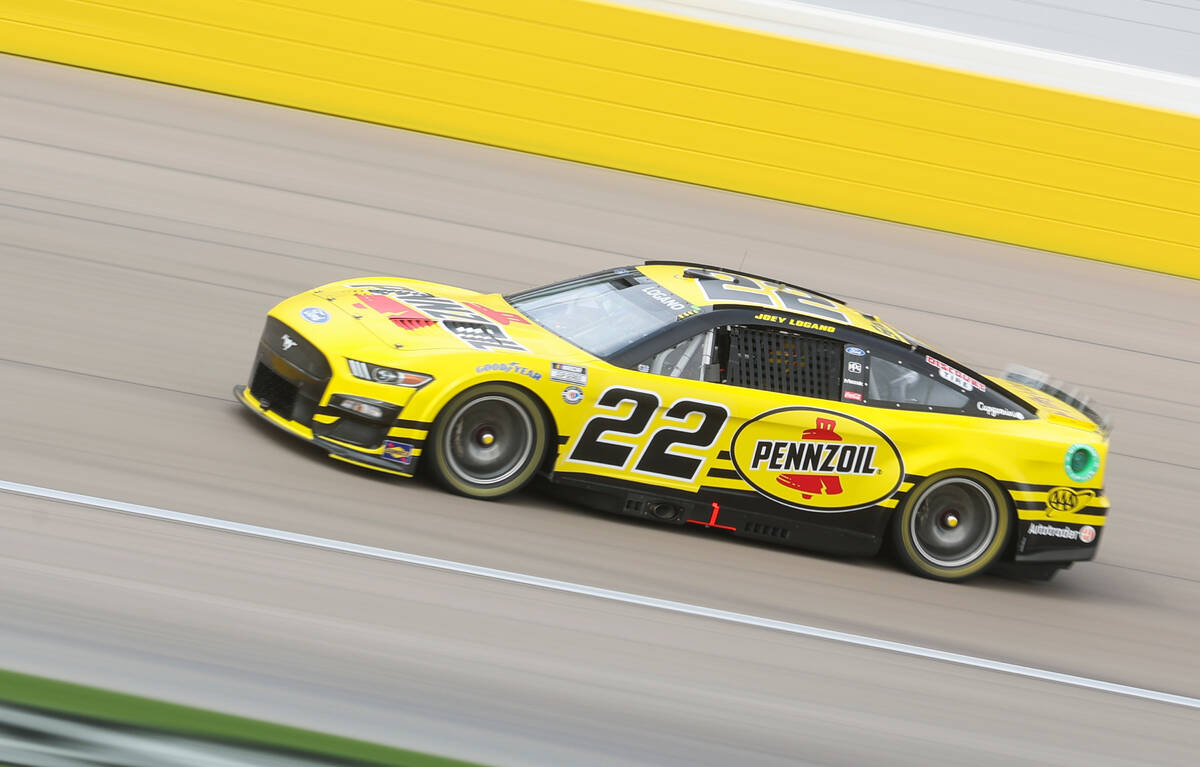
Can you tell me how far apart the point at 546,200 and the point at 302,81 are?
303 cm

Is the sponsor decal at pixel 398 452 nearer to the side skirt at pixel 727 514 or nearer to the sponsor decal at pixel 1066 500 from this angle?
the side skirt at pixel 727 514

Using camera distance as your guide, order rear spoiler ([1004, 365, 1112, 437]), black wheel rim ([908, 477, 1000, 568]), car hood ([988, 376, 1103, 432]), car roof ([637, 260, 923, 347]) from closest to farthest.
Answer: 1. car roof ([637, 260, 923, 347])
2. black wheel rim ([908, 477, 1000, 568])
3. car hood ([988, 376, 1103, 432])
4. rear spoiler ([1004, 365, 1112, 437])

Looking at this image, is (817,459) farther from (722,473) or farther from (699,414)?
(699,414)

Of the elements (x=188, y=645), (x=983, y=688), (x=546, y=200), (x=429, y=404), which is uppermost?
(x=546, y=200)

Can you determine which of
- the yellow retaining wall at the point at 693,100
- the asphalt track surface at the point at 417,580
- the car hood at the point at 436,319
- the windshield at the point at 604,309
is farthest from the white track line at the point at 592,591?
the yellow retaining wall at the point at 693,100

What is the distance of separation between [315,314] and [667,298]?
1.84 m

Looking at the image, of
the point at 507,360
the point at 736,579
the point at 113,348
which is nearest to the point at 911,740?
the point at 736,579

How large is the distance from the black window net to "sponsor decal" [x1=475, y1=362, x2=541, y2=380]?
1033mm

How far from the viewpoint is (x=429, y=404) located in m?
6.61

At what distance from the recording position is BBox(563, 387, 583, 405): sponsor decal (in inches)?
268

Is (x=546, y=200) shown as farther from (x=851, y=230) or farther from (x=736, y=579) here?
(x=736, y=579)

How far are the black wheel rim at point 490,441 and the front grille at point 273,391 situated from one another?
830 millimetres

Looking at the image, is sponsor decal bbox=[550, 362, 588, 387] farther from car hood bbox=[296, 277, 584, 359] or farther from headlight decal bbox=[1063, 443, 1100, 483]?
headlight decal bbox=[1063, 443, 1100, 483]

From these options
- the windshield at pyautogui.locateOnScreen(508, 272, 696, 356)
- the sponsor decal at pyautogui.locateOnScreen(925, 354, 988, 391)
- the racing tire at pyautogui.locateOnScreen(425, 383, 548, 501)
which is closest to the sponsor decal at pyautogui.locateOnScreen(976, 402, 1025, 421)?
the sponsor decal at pyautogui.locateOnScreen(925, 354, 988, 391)
